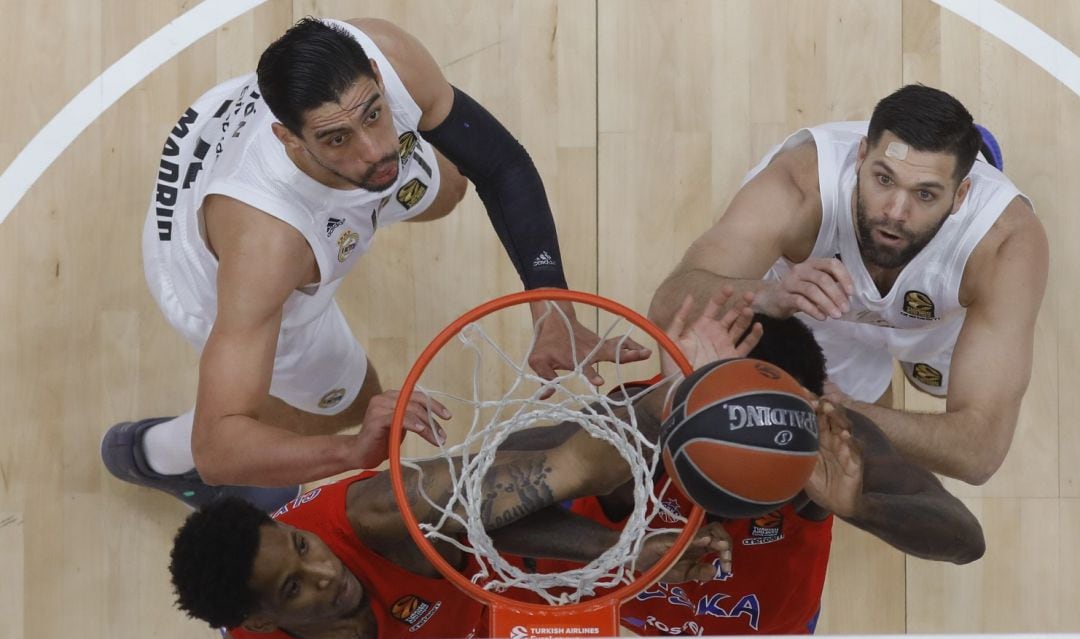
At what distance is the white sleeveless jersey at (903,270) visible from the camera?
8.65 ft

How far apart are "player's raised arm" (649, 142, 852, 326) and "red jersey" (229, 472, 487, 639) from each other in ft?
2.61

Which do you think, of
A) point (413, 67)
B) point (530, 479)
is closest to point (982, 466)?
A: point (530, 479)

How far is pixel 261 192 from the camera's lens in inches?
96.2

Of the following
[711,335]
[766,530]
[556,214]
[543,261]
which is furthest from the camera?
[556,214]

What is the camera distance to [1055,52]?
11.2 feet

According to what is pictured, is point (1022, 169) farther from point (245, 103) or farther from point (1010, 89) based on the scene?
point (245, 103)

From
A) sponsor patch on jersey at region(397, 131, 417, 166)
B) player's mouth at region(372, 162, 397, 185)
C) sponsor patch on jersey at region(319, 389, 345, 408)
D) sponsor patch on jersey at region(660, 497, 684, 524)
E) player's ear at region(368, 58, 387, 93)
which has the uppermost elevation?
player's ear at region(368, 58, 387, 93)

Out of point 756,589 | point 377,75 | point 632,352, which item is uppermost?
point 377,75

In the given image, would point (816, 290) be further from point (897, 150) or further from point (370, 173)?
point (370, 173)

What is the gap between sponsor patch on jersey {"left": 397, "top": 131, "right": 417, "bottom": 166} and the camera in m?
2.62

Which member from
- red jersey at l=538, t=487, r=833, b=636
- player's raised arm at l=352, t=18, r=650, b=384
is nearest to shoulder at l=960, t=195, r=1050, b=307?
red jersey at l=538, t=487, r=833, b=636

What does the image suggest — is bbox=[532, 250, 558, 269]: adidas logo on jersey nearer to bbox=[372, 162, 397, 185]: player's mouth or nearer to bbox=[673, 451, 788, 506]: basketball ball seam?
bbox=[372, 162, 397, 185]: player's mouth

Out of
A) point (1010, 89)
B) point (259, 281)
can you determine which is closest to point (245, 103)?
point (259, 281)

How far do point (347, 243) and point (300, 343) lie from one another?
35 centimetres
